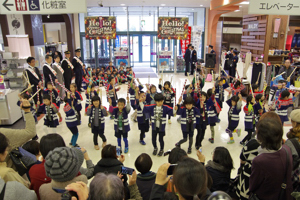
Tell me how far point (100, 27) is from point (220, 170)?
30.1 feet

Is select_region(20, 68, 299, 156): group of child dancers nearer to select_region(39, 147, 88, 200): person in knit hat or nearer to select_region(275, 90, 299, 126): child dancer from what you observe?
select_region(275, 90, 299, 126): child dancer

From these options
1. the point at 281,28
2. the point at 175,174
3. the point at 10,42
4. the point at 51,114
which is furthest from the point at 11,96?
the point at 281,28

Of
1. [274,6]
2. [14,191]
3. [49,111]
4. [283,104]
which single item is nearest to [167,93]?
[283,104]

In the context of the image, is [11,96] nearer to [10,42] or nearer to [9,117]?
[9,117]

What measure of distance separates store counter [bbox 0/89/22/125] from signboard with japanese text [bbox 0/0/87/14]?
2.13 m

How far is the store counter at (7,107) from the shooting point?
207 inches

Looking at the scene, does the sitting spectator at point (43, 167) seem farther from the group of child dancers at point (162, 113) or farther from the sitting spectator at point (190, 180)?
the group of child dancers at point (162, 113)

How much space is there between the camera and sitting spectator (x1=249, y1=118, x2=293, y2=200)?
1606 millimetres

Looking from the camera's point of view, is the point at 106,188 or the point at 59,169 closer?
the point at 106,188

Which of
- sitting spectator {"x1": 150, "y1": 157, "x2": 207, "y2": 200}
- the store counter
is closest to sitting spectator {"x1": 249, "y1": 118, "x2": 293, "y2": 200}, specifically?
sitting spectator {"x1": 150, "y1": 157, "x2": 207, "y2": 200}

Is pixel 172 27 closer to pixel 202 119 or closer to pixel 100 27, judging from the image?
pixel 100 27

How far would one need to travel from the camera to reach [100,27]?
989 centimetres

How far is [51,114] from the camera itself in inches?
171

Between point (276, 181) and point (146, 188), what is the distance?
0.98 metres
